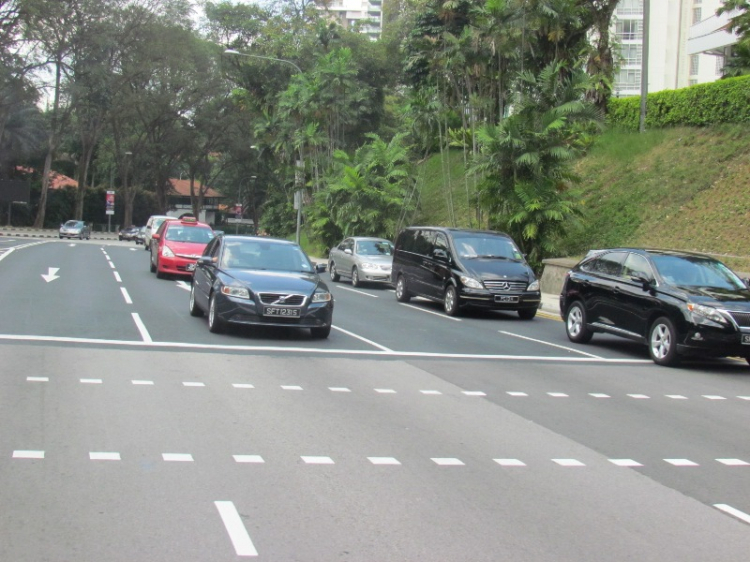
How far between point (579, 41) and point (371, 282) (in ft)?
38.1

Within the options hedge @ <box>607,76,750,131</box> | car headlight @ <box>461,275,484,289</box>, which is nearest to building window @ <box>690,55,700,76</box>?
hedge @ <box>607,76,750,131</box>

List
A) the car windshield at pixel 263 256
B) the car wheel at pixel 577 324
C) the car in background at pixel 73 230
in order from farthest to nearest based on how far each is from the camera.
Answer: the car in background at pixel 73 230
the car wheel at pixel 577 324
the car windshield at pixel 263 256

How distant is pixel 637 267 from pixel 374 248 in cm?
1499

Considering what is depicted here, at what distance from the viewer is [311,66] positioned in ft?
178

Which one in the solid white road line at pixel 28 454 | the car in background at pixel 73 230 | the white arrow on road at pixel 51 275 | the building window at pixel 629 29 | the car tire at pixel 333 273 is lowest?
the solid white road line at pixel 28 454

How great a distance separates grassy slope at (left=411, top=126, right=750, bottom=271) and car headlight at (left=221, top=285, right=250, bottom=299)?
44.3 feet

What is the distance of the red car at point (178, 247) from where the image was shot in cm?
2531

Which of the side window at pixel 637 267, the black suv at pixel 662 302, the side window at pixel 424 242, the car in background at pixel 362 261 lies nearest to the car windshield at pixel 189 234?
the car in background at pixel 362 261

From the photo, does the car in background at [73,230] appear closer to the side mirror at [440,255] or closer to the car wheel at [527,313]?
the side mirror at [440,255]

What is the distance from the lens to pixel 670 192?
29.6m

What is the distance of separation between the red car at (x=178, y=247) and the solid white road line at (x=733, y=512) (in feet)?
63.9

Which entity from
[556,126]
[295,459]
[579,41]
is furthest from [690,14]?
[295,459]

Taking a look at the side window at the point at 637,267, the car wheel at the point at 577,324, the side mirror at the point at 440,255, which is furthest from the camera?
the side mirror at the point at 440,255

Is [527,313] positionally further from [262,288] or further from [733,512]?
[733,512]
